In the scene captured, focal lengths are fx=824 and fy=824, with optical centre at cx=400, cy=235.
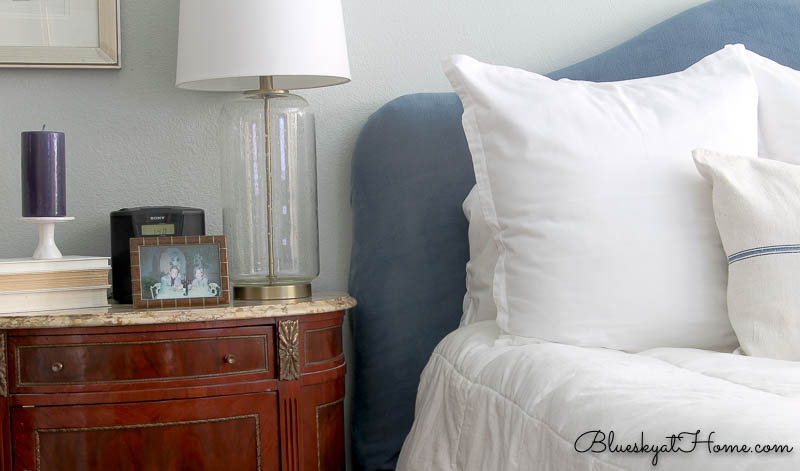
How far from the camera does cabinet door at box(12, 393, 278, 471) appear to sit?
1.42 m

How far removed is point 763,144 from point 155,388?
121 centimetres

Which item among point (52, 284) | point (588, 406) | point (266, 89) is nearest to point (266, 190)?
point (266, 89)

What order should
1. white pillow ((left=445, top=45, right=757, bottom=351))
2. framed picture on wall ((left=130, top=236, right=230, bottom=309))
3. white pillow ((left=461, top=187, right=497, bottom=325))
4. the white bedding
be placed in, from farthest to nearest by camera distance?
white pillow ((left=461, top=187, right=497, bottom=325)), framed picture on wall ((left=130, top=236, right=230, bottom=309)), white pillow ((left=445, top=45, right=757, bottom=351)), the white bedding

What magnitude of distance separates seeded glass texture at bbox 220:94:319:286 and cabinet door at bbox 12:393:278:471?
0.31 meters

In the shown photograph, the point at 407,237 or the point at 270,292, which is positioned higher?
the point at 407,237

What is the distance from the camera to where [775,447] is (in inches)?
29.4

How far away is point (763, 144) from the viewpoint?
158 centimetres

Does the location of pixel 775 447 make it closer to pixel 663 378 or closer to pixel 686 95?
pixel 663 378

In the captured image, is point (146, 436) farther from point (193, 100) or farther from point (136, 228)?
point (193, 100)

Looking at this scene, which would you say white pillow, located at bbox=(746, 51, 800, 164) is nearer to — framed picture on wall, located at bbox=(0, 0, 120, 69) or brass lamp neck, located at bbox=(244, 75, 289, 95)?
brass lamp neck, located at bbox=(244, 75, 289, 95)

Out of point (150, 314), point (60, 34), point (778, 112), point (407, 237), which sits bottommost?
point (150, 314)

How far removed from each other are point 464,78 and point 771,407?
0.81 meters

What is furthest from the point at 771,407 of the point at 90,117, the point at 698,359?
the point at 90,117

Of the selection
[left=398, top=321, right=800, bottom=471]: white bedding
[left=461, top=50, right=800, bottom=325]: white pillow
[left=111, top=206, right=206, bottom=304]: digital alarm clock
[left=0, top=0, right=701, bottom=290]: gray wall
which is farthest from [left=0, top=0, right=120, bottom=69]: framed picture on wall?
[left=398, top=321, right=800, bottom=471]: white bedding
